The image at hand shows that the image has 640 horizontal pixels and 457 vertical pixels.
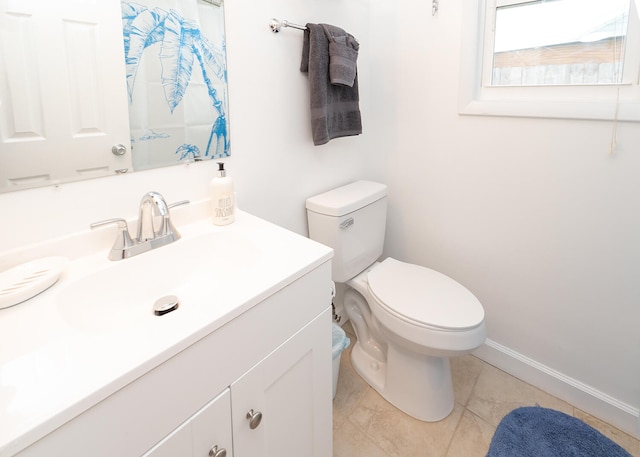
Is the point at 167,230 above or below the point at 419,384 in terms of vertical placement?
above

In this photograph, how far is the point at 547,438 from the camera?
1.34 metres

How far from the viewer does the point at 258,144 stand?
1.29 meters

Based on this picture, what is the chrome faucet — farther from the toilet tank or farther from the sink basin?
the toilet tank

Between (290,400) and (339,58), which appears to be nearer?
(290,400)

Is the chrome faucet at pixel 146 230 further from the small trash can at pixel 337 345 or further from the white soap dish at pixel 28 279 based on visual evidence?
the small trash can at pixel 337 345

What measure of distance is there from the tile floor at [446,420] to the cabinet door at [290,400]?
1.08 ft

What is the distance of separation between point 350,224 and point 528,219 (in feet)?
2.41

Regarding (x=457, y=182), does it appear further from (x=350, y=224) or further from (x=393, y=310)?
(x=393, y=310)

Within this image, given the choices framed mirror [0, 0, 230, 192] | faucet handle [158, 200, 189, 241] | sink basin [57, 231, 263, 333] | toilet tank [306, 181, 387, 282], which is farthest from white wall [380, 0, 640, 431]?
faucet handle [158, 200, 189, 241]

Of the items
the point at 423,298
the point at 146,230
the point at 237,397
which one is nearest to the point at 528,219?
the point at 423,298

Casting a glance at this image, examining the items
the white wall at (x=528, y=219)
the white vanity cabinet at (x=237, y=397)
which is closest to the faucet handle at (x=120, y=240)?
the white vanity cabinet at (x=237, y=397)

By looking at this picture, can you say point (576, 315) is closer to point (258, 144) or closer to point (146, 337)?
point (258, 144)

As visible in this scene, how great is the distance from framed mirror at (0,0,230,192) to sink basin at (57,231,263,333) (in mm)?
257

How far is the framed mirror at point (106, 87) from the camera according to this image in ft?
2.55
